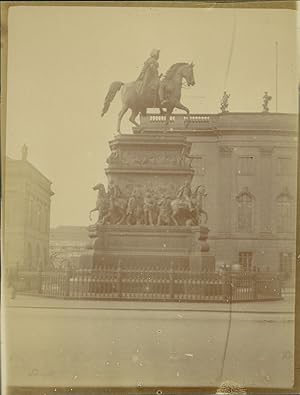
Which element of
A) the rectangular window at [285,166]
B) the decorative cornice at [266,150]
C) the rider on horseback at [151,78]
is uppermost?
the rider on horseback at [151,78]

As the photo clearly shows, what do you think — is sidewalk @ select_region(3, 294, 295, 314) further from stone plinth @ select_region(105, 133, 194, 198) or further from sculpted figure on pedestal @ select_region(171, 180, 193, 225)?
stone plinth @ select_region(105, 133, 194, 198)

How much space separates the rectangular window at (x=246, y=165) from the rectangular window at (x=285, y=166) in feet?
0.58

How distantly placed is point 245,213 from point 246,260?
1.05 ft

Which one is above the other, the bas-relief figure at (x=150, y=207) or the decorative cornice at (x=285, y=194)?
the decorative cornice at (x=285, y=194)

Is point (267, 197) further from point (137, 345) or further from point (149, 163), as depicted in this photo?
point (137, 345)

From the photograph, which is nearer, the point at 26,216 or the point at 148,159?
the point at 26,216

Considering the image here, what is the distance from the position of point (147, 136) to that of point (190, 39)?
72 centimetres

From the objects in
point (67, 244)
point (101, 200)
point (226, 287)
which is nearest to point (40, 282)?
point (67, 244)

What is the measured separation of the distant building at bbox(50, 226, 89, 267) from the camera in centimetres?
511

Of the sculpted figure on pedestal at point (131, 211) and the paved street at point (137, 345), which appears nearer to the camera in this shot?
the paved street at point (137, 345)

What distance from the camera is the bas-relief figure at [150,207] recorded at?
17.0 ft

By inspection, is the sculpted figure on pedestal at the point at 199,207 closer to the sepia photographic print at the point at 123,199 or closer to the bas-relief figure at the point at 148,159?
the sepia photographic print at the point at 123,199

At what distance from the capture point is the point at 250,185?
518 cm

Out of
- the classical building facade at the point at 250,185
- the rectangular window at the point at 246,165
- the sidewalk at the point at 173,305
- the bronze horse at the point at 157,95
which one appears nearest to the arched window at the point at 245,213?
the classical building facade at the point at 250,185
